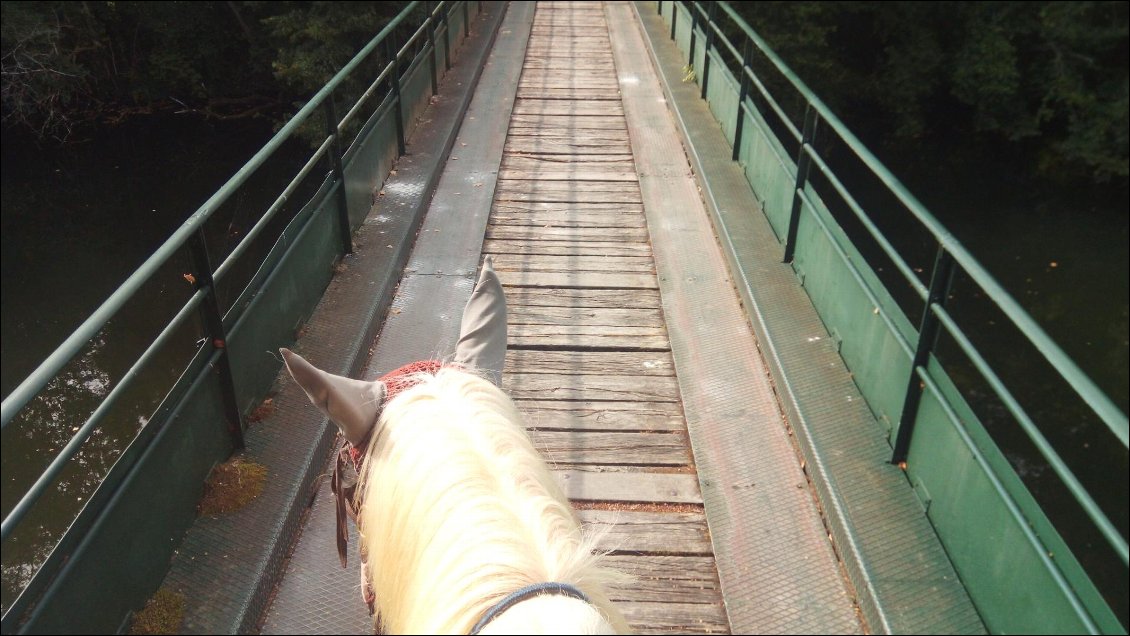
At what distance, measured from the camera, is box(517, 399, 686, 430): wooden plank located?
383cm

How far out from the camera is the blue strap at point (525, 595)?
4.85ft

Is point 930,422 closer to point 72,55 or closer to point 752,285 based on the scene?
point 752,285

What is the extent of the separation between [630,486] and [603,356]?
3.23 feet

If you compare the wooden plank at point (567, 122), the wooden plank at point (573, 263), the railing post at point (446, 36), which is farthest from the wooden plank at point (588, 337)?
the railing post at point (446, 36)

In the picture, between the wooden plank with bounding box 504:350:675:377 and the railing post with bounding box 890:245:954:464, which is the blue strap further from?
the wooden plank with bounding box 504:350:675:377

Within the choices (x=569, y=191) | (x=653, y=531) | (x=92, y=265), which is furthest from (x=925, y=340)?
(x=92, y=265)

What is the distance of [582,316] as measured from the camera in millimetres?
4680

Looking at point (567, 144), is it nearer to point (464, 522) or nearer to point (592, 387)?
point (592, 387)

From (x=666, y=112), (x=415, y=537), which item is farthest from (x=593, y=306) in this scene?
(x=666, y=112)

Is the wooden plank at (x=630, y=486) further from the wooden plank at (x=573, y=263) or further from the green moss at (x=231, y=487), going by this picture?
the wooden plank at (x=573, y=263)

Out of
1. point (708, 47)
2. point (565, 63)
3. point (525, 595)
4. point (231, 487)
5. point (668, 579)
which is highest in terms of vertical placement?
point (525, 595)

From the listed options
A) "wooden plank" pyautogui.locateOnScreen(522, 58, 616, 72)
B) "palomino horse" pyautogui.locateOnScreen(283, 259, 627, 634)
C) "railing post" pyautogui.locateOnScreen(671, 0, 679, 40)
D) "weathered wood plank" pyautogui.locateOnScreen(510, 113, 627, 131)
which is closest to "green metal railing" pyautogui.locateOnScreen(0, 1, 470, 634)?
"palomino horse" pyautogui.locateOnScreen(283, 259, 627, 634)

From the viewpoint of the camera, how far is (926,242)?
1864cm

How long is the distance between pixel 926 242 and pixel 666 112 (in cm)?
1247
